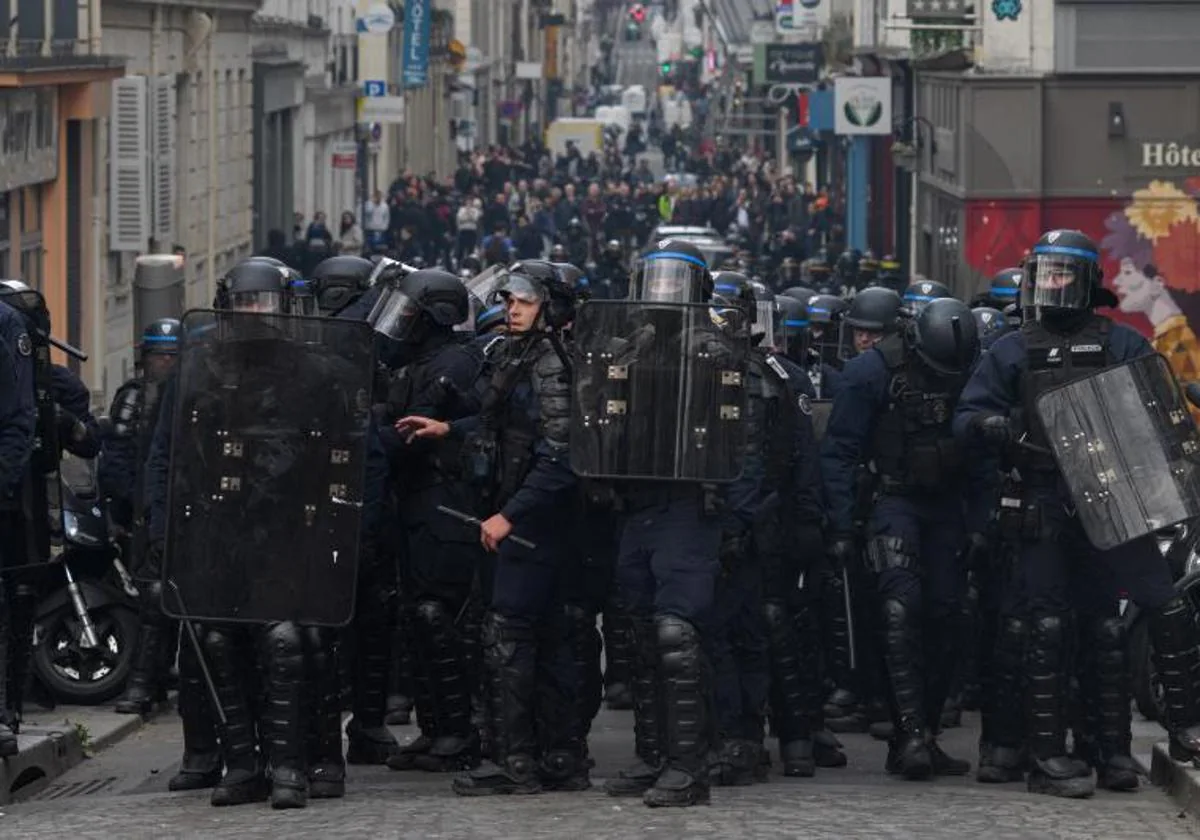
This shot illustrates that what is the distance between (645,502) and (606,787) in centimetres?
95

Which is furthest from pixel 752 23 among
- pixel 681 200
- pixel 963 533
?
pixel 963 533

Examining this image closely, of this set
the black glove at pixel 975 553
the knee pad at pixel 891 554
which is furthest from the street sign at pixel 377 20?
the knee pad at pixel 891 554

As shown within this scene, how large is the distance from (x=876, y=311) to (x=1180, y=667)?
2784 mm

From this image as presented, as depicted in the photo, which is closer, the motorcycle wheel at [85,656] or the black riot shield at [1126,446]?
the black riot shield at [1126,446]

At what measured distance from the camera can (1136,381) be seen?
981 cm

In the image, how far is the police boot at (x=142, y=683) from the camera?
1285cm

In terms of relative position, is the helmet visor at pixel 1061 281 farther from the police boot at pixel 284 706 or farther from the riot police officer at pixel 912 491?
the police boot at pixel 284 706

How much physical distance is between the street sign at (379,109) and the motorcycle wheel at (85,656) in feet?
123

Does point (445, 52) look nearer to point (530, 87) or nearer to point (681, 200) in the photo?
point (681, 200)

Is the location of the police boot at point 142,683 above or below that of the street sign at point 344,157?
below

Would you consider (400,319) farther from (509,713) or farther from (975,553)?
(975,553)

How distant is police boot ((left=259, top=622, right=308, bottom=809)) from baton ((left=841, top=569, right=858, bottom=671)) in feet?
8.73

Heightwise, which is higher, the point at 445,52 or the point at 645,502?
the point at 445,52

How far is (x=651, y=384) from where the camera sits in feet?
31.3
